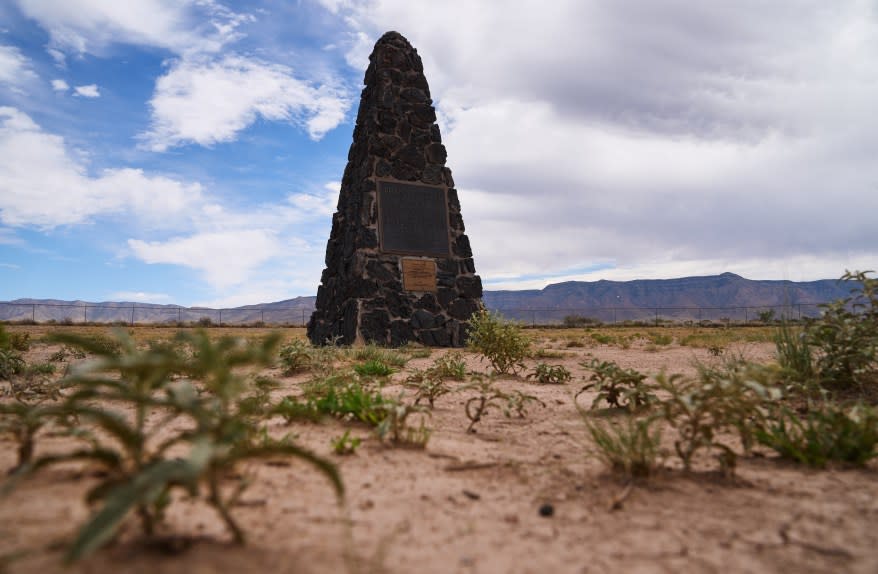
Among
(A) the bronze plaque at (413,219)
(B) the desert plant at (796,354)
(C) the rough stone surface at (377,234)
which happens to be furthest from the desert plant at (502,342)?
(A) the bronze plaque at (413,219)

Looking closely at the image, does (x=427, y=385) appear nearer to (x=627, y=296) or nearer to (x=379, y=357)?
(x=379, y=357)

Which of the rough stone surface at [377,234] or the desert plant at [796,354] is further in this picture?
the rough stone surface at [377,234]

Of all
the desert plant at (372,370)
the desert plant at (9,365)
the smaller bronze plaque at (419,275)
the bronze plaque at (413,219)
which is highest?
the bronze plaque at (413,219)

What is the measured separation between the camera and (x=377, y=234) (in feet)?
37.3

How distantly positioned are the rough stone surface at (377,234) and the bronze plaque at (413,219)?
168 mm

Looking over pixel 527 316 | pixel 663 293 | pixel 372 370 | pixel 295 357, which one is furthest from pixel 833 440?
pixel 663 293

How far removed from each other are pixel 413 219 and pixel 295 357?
6584mm

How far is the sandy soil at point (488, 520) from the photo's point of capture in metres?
1.26

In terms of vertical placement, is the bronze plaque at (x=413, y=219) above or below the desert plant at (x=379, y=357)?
above

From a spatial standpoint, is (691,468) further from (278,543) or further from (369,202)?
(369,202)

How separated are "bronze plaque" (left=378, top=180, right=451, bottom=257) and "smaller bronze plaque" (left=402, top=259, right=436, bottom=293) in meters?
0.21

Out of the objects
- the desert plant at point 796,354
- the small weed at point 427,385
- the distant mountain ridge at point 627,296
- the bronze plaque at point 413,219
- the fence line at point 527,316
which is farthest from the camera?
the distant mountain ridge at point 627,296

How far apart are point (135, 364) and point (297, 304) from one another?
169460mm

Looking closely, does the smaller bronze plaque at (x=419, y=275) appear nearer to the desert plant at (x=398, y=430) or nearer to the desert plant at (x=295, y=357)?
the desert plant at (x=295, y=357)
